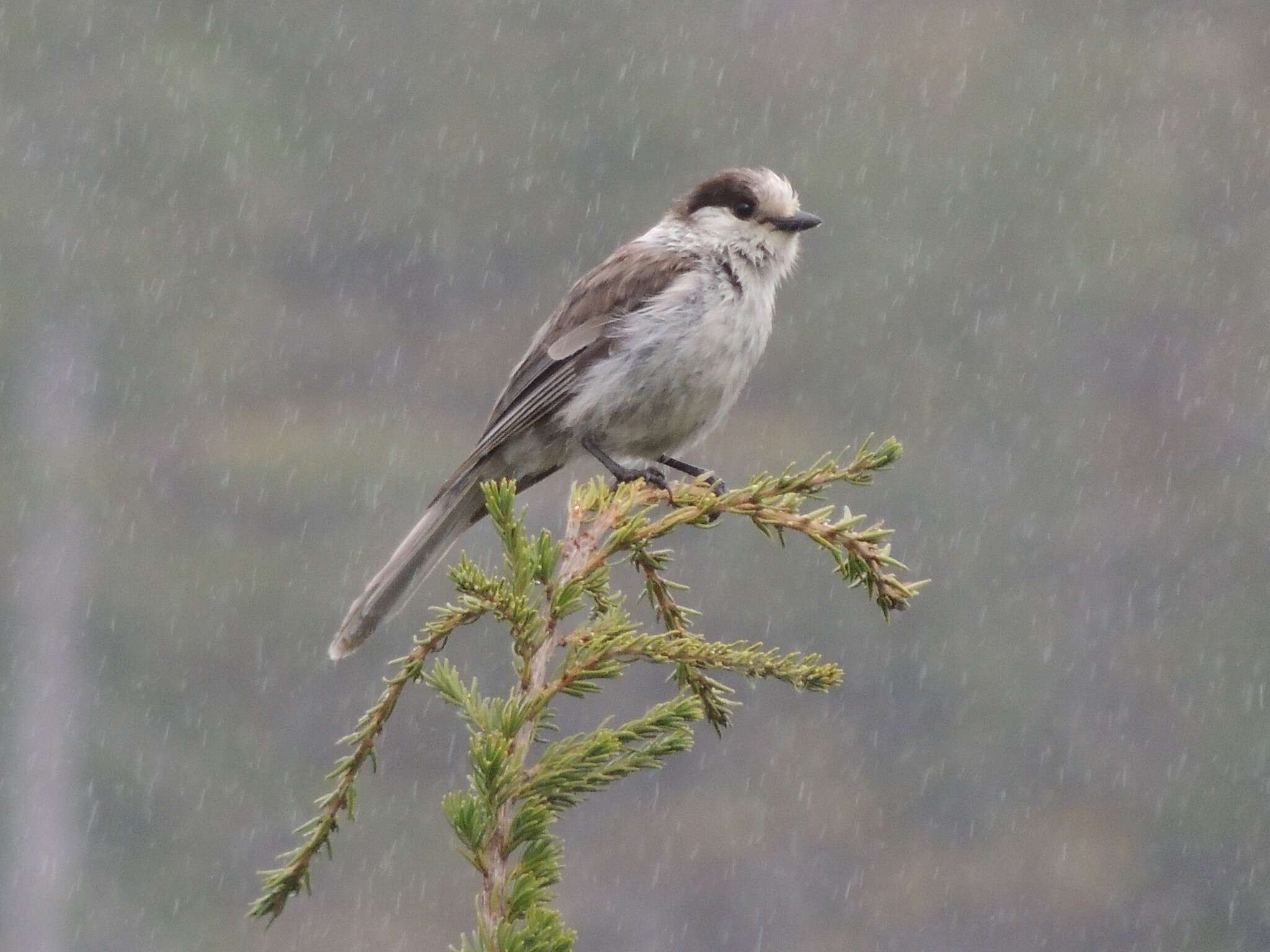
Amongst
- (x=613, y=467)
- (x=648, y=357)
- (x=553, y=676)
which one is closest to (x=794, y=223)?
(x=648, y=357)

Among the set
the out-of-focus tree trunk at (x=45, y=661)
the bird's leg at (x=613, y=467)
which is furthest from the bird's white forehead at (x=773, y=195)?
the out-of-focus tree trunk at (x=45, y=661)

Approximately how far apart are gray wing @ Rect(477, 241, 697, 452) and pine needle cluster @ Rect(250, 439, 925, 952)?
5.99 ft

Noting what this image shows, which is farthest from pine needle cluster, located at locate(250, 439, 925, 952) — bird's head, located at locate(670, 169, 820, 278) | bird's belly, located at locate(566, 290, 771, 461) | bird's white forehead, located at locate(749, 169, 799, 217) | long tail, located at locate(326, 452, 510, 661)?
bird's white forehead, located at locate(749, 169, 799, 217)

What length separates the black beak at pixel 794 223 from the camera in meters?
4.59

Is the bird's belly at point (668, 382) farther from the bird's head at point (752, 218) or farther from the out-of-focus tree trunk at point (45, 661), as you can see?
the out-of-focus tree trunk at point (45, 661)

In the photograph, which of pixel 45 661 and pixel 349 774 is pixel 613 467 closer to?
pixel 349 774

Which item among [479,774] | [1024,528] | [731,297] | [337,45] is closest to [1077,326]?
[1024,528]

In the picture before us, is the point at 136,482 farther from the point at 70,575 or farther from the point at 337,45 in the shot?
the point at 337,45

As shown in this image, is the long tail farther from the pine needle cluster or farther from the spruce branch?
the spruce branch

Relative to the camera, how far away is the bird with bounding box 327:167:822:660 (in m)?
4.27

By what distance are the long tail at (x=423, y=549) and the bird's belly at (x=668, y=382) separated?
286 mm

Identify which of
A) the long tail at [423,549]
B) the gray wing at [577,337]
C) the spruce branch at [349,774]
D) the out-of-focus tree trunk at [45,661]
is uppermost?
the spruce branch at [349,774]

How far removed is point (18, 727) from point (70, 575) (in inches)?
112

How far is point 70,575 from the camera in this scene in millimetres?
30672
